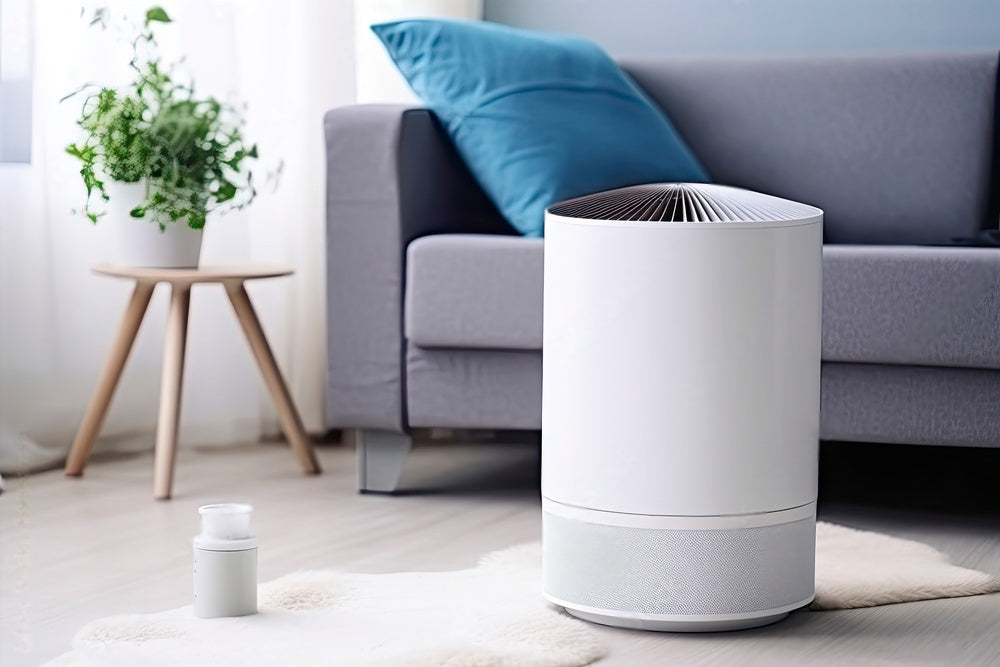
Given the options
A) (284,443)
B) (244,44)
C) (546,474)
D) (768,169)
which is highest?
(244,44)

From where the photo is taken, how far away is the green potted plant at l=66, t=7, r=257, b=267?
247 cm

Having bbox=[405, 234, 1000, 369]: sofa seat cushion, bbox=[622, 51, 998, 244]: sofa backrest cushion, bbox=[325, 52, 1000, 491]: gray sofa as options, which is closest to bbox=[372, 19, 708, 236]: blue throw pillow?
bbox=[325, 52, 1000, 491]: gray sofa

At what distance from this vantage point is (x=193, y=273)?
2.48 metres

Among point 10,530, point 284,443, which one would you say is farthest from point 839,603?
point 284,443

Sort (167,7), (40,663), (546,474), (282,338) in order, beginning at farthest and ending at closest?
(282,338)
(167,7)
(546,474)
(40,663)

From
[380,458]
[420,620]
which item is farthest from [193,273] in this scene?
[420,620]

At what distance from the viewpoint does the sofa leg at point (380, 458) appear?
8.00 ft

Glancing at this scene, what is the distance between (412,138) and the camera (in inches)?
95.4

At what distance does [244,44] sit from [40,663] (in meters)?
1.74

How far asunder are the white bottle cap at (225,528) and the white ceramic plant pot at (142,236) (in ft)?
3.05

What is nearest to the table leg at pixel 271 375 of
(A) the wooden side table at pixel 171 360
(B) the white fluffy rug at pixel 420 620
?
(A) the wooden side table at pixel 171 360

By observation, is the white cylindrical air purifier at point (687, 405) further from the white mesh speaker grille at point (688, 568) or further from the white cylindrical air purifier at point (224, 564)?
the white cylindrical air purifier at point (224, 564)

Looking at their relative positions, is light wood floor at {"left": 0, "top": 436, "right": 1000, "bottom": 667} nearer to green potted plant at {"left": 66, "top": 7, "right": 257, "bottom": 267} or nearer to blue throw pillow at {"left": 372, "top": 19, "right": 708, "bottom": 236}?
green potted plant at {"left": 66, "top": 7, "right": 257, "bottom": 267}

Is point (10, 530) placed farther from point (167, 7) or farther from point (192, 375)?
point (167, 7)
